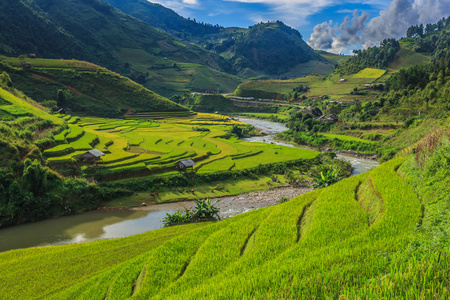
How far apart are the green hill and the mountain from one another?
33.1m

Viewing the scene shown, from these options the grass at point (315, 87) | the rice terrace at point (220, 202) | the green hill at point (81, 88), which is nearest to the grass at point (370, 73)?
the grass at point (315, 87)

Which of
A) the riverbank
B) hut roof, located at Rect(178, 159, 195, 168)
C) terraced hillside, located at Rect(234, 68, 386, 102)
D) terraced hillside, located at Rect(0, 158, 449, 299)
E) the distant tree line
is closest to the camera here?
terraced hillside, located at Rect(0, 158, 449, 299)

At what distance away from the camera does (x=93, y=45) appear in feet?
536

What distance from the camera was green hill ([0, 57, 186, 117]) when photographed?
7238 centimetres

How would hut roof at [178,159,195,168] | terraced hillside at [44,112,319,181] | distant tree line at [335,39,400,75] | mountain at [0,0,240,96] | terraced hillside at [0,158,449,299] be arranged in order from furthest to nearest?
distant tree line at [335,39,400,75] < mountain at [0,0,240,96] < hut roof at [178,159,195,168] < terraced hillside at [44,112,319,181] < terraced hillside at [0,158,449,299]

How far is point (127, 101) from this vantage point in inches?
3337

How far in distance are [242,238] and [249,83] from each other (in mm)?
132163

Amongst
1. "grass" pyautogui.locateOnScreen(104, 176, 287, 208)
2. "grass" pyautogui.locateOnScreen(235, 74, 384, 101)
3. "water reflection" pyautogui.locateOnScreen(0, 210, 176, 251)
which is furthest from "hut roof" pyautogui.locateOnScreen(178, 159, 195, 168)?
"grass" pyautogui.locateOnScreen(235, 74, 384, 101)

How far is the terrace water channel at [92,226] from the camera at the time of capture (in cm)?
2092

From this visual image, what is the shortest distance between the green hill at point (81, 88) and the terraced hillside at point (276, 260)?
6725 centimetres

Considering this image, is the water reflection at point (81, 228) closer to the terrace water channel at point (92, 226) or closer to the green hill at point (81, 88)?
the terrace water channel at point (92, 226)

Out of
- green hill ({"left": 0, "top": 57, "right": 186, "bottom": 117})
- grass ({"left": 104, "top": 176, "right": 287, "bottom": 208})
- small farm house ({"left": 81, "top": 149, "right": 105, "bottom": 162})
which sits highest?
green hill ({"left": 0, "top": 57, "right": 186, "bottom": 117})

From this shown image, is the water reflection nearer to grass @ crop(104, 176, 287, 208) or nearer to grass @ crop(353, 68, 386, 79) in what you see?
grass @ crop(104, 176, 287, 208)

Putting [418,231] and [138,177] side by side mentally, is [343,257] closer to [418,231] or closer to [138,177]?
[418,231]
